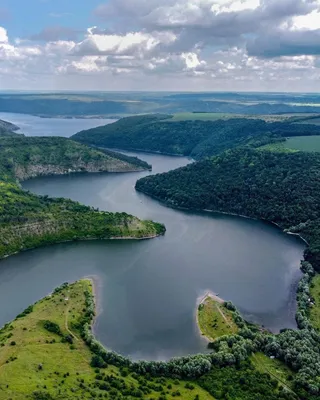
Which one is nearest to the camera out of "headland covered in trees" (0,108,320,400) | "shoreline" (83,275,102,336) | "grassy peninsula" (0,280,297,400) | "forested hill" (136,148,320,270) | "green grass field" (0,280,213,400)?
"green grass field" (0,280,213,400)

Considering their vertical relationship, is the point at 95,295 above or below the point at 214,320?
above

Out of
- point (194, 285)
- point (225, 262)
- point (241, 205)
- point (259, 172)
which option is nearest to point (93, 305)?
point (194, 285)

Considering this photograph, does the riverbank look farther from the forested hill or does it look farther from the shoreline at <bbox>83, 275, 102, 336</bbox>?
the forested hill

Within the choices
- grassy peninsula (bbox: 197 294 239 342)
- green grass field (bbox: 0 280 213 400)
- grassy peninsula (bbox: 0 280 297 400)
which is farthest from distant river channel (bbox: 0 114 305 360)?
green grass field (bbox: 0 280 213 400)

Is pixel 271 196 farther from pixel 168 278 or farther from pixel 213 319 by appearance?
pixel 213 319

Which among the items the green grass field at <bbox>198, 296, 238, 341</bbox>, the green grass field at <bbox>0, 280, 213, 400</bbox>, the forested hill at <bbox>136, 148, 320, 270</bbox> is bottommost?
the green grass field at <bbox>198, 296, 238, 341</bbox>

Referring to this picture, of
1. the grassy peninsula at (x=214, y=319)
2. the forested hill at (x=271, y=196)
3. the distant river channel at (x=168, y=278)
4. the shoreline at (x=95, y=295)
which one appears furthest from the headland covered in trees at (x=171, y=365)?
the forested hill at (x=271, y=196)

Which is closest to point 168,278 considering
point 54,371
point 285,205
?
point 54,371
